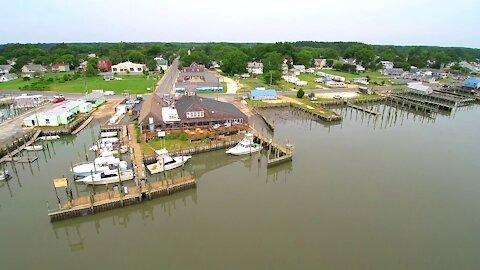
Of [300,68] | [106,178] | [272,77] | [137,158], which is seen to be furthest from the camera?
[300,68]

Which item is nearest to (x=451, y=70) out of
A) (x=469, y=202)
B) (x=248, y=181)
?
(x=469, y=202)

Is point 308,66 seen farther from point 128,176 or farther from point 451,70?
point 128,176

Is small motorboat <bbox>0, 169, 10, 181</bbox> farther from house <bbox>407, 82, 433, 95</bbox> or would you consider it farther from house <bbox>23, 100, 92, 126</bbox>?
house <bbox>407, 82, 433, 95</bbox>

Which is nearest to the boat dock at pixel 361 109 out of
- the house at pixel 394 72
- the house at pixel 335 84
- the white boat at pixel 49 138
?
the house at pixel 335 84

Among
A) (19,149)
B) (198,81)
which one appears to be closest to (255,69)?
(198,81)

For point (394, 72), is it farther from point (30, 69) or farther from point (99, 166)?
point (30, 69)

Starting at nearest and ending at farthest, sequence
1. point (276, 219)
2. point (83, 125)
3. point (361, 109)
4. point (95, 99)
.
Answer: point (276, 219) < point (83, 125) < point (95, 99) < point (361, 109)

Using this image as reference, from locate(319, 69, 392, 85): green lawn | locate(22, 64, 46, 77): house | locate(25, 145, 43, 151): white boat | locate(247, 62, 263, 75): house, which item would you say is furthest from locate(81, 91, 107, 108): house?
locate(319, 69, 392, 85): green lawn
